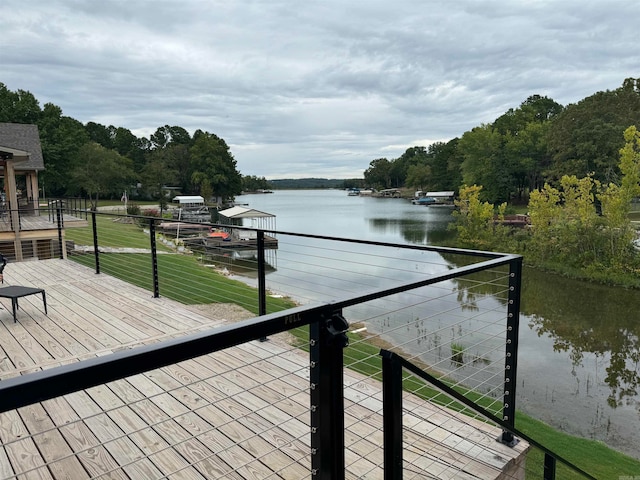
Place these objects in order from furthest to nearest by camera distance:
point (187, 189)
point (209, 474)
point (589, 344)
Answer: point (187, 189) < point (589, 344) < point (209, 474)

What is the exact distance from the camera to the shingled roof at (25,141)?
18.6 m

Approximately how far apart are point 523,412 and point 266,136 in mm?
44567

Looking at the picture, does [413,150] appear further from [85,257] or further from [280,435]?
[280,435]

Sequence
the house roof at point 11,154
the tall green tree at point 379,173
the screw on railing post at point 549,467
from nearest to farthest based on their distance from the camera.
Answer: the screw on railing post at point 549,467, the house roof at point 11,154, the tall green tree at point 379,173

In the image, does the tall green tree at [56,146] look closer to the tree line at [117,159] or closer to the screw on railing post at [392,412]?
the tree line at [117,159]

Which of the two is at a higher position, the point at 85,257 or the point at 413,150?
the point at 413,150

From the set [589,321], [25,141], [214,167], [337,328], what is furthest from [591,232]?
[214,167]

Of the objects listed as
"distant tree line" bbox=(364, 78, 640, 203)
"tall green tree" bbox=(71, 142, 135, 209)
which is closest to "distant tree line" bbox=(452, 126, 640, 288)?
"distant tree line" bbox=(364, 78, 640, 203)

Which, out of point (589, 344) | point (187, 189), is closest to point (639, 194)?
point (589, 344)

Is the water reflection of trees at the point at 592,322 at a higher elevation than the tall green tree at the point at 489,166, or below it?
below

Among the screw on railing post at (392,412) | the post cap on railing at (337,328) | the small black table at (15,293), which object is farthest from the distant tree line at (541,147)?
the post cap on railing at (337,328)

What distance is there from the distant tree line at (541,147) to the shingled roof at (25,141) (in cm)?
2996

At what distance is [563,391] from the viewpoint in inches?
290

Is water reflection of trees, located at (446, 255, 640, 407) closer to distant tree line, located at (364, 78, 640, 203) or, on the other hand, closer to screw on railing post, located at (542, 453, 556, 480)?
screw on railing post, located at (542, 453, 556, 480)
